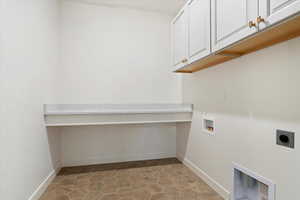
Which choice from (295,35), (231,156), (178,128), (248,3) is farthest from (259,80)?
(178,128)

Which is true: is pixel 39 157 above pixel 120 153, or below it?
above

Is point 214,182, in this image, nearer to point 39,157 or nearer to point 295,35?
point 295,35

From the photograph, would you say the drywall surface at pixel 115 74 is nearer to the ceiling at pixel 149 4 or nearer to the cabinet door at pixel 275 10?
the ceiling at pixel 149 4

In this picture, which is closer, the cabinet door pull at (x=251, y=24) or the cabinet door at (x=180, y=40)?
the cabinet door pull at (x=251, y=24)

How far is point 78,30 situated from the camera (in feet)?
8.32

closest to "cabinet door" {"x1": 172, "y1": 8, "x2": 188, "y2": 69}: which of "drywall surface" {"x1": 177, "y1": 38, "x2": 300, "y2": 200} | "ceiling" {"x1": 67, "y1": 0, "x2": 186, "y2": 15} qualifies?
"drywall surface" {"x1": 177, "y1": 38, "x2": 300, "y2": 200}

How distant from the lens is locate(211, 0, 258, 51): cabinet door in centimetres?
106

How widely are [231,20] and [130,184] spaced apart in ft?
6.58

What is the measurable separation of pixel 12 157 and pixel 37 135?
466 mm

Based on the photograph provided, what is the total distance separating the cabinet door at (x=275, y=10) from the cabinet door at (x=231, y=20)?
2.0 inches

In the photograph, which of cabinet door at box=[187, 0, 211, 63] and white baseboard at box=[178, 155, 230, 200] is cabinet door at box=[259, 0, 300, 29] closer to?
cabinet door at box=[187, 0, 211, 63]

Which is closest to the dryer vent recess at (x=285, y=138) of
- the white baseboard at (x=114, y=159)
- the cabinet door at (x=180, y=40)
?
the cabinet door at (x=180, y=40)

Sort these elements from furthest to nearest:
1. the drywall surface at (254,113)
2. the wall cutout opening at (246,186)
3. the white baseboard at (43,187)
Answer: the white baseboard at (43,187), the wall cutout opening at (246,186), the drywall surface at (254,113)

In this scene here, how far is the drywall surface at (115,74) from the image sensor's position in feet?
8.31
